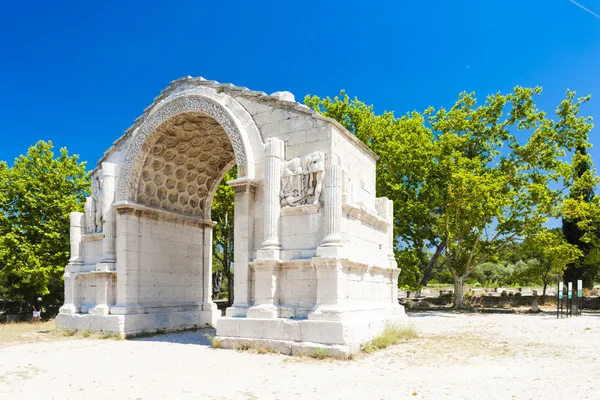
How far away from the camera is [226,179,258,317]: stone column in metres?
11.0

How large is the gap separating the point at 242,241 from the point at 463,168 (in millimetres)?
14539

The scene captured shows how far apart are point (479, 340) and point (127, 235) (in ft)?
31.3

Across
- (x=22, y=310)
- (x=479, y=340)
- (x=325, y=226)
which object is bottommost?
(x=22, y=310)

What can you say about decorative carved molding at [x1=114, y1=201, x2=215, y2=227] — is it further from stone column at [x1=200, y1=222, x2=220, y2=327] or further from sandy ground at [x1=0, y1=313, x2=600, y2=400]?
sandy ground at [x1=0, y1=313, x2=600, y2=400]

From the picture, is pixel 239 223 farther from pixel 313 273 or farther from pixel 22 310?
pixel 22 310

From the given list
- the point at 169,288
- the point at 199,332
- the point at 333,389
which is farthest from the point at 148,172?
the point at 333,389

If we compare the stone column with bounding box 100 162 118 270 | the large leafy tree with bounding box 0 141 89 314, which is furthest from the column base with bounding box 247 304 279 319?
the large leafy tree with bounding box 0 141 89 314

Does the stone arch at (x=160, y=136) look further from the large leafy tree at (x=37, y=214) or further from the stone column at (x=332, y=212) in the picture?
the large leafy tree at (x=37, y=214)

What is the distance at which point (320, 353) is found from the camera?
934 cm

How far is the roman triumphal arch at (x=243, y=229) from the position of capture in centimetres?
1027

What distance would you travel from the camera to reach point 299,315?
33.7 ft

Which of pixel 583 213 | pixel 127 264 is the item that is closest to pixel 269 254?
pixel 127 264

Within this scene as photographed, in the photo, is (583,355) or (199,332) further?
(199,332)

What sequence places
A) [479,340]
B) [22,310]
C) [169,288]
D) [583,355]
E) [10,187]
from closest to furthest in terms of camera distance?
[583,355]
[479,340]
[169,288]
[10,187]
[22,310]
